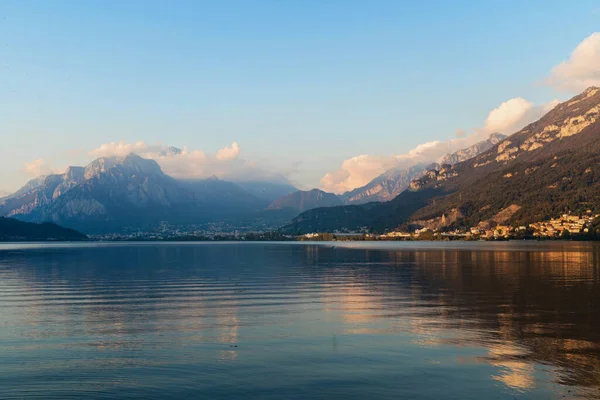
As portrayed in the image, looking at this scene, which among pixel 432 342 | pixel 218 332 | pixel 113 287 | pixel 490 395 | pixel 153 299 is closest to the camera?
pixel 490 395

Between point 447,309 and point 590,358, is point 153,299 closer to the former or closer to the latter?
point 447,309

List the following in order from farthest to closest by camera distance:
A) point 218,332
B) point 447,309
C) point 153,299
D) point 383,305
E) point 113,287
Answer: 1. point 113,287
2. point 153,299
3. point 383,305
4. point 447,309
5. point 218,332

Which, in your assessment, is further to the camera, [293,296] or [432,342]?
[293,296]

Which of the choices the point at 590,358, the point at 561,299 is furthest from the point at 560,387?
the point at 561,299

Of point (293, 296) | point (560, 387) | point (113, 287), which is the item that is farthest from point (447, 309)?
point (113, 287)

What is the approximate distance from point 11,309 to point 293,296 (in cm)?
2556

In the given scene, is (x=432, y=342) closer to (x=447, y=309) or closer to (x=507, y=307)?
(x=447, y=309)

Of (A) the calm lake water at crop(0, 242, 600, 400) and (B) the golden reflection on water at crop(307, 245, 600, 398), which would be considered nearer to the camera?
(A) the calm lake water at crop(0, 242, 600, 400)

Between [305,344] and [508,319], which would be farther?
[508,319]

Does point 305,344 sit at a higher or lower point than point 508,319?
lower

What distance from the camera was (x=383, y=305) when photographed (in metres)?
47.9

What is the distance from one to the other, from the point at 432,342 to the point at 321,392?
11.6 m

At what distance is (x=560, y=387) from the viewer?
2253 centimetres

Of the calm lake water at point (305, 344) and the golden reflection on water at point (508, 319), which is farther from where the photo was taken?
the golden reflection on water at point (508, 319)
